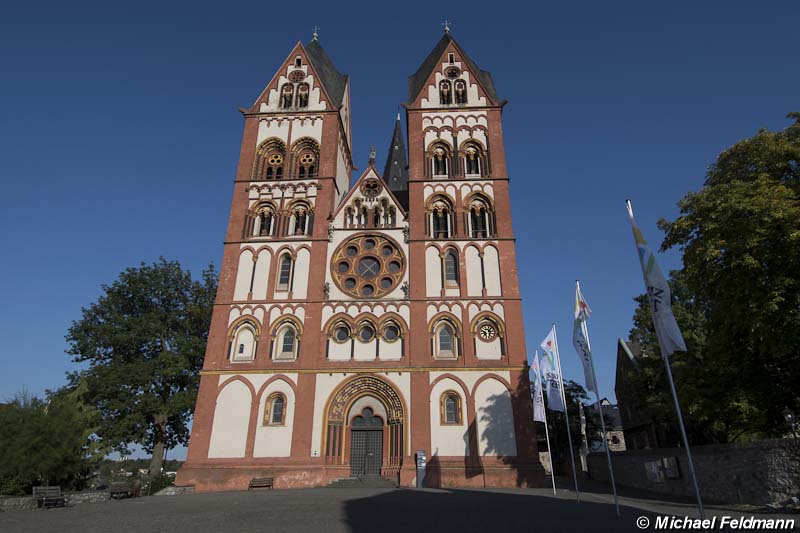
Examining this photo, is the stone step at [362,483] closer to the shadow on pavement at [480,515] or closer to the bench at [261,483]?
the bench at [261,483]

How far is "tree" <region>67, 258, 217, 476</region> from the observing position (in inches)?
1167

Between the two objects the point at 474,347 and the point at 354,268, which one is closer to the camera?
the point at 474,347

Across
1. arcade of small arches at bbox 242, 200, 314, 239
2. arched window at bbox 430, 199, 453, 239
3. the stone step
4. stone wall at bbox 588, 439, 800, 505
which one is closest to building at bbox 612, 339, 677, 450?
stone wall at bbox 588, 439, 800, 505

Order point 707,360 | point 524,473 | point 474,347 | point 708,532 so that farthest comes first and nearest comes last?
point 474,347, point 524,473, point 707,360, point 708,532

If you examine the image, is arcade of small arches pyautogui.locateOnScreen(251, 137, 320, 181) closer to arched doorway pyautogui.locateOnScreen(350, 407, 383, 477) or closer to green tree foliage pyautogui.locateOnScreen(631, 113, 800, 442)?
arched doorway pyautogui.locateOnScreen(350, 407, 383, 477)

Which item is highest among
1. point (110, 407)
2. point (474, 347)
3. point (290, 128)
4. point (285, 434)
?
point (290, 128)

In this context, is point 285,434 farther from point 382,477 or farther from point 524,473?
point 524,473

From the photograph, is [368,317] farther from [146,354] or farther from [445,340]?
[146,354]

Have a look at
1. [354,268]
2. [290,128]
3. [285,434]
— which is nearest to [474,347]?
[354,268]

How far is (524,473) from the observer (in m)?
22.1

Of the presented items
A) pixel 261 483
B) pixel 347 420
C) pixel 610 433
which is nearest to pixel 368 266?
pixel 347 420

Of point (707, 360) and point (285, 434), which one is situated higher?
point (707, 360)

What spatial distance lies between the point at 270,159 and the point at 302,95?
210 inches

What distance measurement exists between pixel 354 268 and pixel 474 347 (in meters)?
7.78
